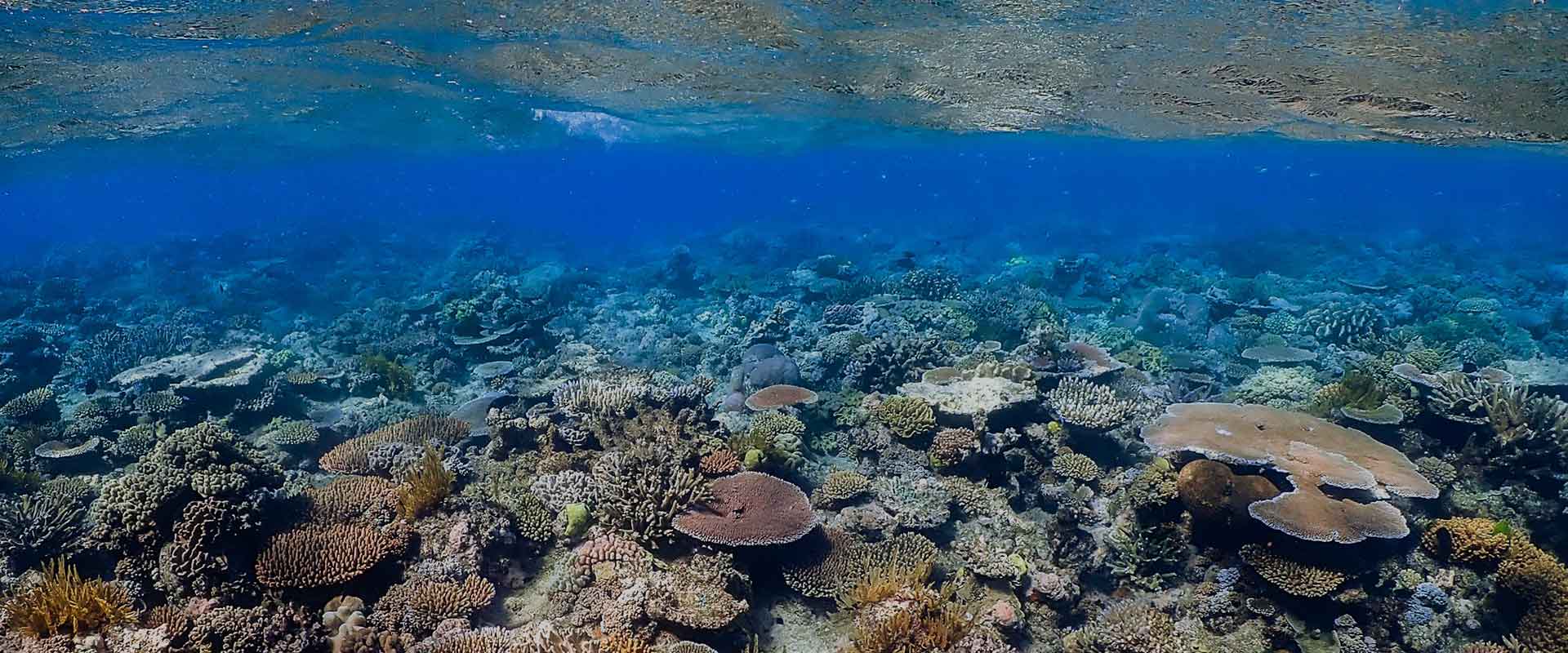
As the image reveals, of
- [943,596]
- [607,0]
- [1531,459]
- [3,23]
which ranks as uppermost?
[607,0]

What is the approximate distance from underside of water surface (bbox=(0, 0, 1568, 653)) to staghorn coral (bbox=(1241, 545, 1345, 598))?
0.11 feet

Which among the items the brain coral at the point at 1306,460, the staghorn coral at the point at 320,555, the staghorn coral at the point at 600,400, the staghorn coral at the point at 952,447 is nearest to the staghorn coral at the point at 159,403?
the staghorn coral at the point at 600,400

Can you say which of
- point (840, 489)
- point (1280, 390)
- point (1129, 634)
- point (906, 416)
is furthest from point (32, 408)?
point (1280, 390)

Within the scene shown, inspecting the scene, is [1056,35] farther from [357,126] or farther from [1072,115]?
[357,126]

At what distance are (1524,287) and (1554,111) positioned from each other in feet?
33.1

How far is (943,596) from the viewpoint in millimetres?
6062

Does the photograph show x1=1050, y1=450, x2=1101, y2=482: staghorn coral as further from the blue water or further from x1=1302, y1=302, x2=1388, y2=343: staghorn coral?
the blue water

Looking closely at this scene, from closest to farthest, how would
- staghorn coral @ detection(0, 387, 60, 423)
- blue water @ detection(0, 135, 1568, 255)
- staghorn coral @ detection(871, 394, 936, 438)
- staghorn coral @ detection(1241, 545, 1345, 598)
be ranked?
staghorn coral @ detection(1241, 545, 1345, 598)
staghorn coral @ detection(871, 394, 936, 438)
staghorn coral @ detection(0, 387, 60, 423)
blue water @ detection(0, 135, 1568, 255)

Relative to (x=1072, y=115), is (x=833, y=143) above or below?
below

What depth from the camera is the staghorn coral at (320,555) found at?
5914 mm

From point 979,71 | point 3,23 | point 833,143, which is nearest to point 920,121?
point 979,71

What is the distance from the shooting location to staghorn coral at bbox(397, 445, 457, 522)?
700 cm

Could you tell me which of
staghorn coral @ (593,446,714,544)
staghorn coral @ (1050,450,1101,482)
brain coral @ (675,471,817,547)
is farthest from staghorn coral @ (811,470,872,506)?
staghorn coral @ (1050,450,1101,482)

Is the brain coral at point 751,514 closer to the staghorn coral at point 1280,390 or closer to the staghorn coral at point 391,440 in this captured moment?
the staghorn coral at point 391,440
